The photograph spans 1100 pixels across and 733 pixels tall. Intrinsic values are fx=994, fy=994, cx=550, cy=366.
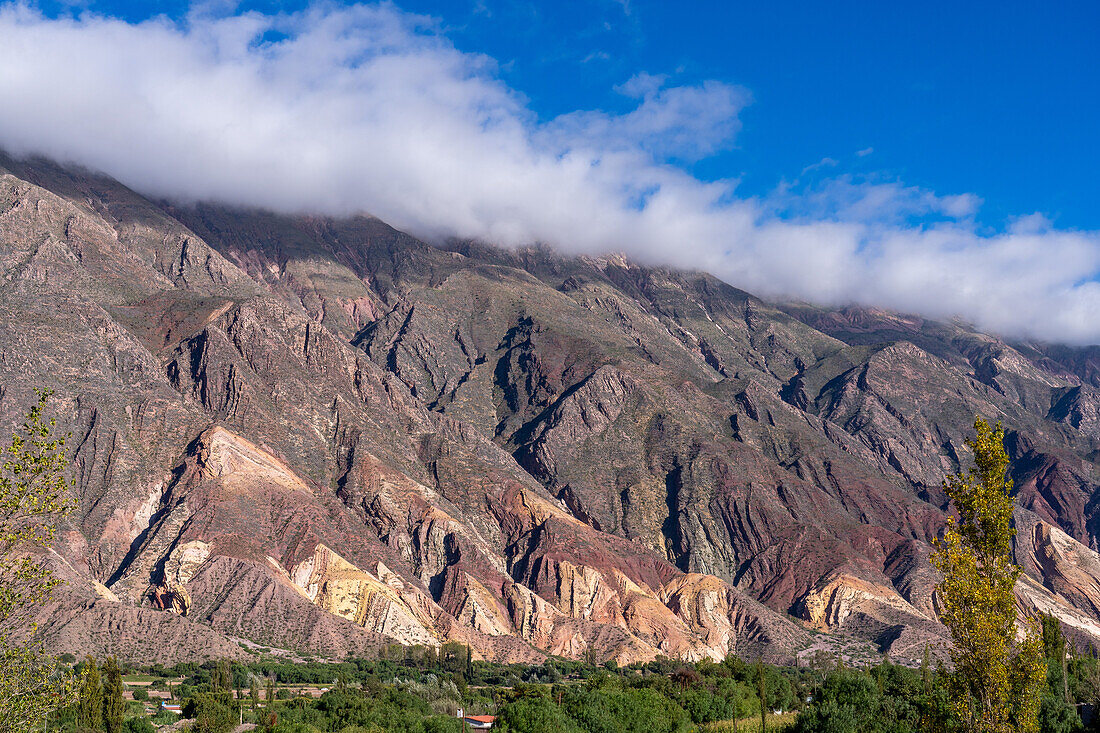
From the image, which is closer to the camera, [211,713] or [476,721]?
[211,713]

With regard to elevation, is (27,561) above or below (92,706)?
above

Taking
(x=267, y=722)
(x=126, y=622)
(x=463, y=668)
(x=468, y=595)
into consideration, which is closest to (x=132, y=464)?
(x=126, y=622)

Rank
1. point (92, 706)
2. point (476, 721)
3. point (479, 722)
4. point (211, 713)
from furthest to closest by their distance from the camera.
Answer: point (476, 721) → point (479, 722) → point (211, 713) → point (92, 706)

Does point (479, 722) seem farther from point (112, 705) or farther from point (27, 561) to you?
point (27, 561)

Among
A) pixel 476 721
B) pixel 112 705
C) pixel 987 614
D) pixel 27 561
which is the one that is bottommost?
pixel 476 721

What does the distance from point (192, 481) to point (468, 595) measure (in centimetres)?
5714

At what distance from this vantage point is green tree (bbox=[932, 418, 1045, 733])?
109ft

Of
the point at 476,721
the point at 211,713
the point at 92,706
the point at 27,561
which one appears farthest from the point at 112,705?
the point at 27,561

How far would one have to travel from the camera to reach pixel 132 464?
192375 millimetres

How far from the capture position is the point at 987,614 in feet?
110

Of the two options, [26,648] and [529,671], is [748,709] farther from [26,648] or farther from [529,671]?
[26,648]

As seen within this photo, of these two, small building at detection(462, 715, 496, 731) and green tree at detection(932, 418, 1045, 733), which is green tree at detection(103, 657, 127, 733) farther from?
green tree at detection(932, 418, 1045, 733)

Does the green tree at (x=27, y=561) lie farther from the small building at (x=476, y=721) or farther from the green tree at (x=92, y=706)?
the small building at (x=476, y=721)

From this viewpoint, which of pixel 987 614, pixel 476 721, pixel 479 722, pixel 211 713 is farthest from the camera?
pixel 476 721
